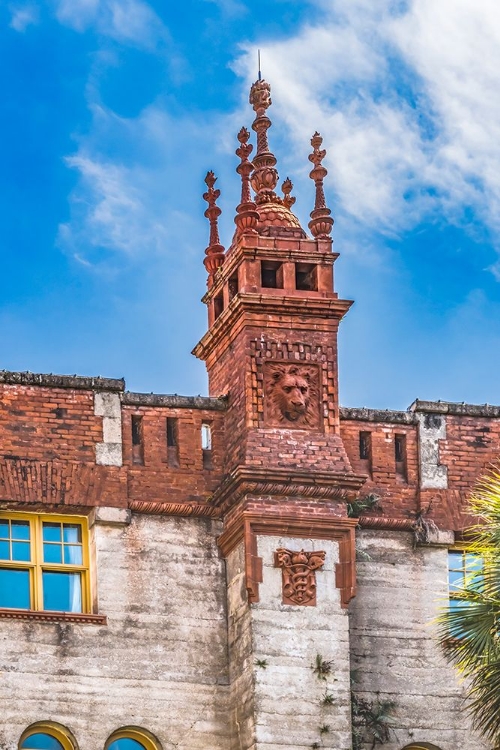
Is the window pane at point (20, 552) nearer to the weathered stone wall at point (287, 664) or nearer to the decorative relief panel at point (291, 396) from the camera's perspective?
the weathered stone wall at point (287, 664)

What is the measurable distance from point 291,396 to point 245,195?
346cm

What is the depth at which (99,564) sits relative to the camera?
121 feet

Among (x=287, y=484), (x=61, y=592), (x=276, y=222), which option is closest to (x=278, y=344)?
(x=276, y=222)

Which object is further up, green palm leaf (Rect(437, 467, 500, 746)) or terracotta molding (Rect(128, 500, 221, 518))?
terracotta molding (Rect(128, 500, 221, 518))

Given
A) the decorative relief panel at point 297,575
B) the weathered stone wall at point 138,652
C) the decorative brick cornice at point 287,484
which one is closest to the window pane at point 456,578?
the decorative brick cornice at point 287,484

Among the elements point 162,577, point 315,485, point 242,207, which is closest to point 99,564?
point 162,577

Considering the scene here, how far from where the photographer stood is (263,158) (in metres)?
39.6

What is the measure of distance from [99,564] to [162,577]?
3.28ft

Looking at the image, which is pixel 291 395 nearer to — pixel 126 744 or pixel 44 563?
pixel 44 563

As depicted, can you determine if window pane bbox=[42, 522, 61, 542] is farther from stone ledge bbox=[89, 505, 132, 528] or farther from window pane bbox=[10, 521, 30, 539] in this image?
stone ledge bbox=[89, 505, 132, 528]

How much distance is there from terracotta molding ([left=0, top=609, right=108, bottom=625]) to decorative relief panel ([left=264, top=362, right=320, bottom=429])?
4.04 m

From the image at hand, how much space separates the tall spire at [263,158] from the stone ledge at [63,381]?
3994 mm

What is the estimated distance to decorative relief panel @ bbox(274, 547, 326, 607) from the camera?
36594 millimetres

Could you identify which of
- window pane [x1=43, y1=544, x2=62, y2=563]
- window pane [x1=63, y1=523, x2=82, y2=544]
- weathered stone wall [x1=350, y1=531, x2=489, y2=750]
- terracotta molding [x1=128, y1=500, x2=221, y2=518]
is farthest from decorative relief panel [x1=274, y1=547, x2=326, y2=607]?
window pane [x1=43, y1=544, x2=62, y2=563]
